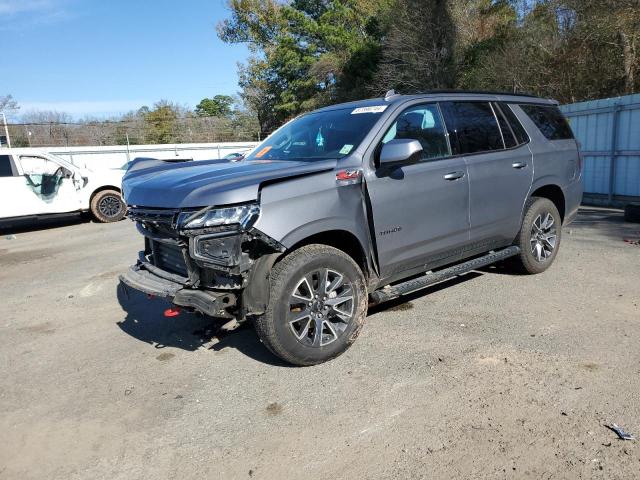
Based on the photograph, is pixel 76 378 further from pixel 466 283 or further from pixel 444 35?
pixel 444 35

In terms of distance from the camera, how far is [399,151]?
3.80 meters

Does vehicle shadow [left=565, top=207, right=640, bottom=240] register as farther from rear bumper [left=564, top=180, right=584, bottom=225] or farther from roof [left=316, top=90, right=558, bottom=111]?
roof [left=316, top=90, right=558, bottom=111]

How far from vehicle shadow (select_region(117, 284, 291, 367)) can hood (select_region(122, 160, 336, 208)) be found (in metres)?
1.06

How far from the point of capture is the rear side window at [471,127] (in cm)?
468

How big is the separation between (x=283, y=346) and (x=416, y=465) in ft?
4.20

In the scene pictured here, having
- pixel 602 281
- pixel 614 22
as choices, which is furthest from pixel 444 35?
pixel 602 281

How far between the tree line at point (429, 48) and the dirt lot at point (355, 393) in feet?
50.7

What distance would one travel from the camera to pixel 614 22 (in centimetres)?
1617

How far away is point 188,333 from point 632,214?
796 cm

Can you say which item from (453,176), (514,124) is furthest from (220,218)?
(514,124)

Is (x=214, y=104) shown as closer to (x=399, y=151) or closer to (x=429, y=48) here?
(x=429, y=48)

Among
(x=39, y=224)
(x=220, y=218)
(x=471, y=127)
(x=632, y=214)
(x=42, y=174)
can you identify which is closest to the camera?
(x=220, y=218)

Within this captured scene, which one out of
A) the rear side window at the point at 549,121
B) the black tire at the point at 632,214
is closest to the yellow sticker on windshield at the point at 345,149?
the rear side window at the point at 549,121

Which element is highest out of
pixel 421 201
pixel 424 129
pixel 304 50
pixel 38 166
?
pixel 304 50
